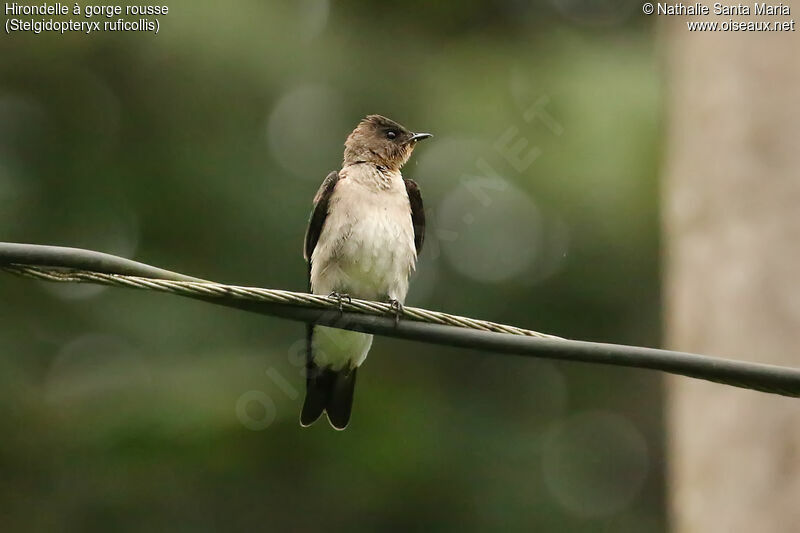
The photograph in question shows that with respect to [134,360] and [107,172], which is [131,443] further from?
[107,172]

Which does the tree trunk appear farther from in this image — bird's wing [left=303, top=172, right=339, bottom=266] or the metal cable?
the metal cable

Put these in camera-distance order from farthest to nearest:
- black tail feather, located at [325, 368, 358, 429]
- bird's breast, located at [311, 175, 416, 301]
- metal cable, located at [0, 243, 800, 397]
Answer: black tail feather, located at [325, 368, 358, 429]
bird's breast, located at [311, 175, 416, 301]
metal cable, located at [0, 243, 800, 397]

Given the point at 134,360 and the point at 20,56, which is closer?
the point at 134,360

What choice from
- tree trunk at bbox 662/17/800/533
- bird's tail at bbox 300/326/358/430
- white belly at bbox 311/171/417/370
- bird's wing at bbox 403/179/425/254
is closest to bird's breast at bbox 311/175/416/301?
white belly at bbox 311/171/417/370

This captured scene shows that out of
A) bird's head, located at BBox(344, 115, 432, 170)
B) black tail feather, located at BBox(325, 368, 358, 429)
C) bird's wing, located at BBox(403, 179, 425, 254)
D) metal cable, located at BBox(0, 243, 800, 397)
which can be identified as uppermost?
bird's head, located at BBox(344, 115, 432, 170)

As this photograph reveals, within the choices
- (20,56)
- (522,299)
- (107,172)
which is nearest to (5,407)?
(107,172)

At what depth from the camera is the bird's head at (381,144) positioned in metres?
6.96

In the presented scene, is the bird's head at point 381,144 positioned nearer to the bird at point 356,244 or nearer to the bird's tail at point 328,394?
the bird at point 356,244

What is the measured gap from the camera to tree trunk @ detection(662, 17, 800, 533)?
7449mm

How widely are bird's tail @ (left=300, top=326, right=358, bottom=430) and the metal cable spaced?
8.84 ft

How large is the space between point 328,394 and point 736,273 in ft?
10.0

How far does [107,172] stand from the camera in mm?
12016

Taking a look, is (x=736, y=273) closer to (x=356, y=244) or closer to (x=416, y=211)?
(x=416, y=211)

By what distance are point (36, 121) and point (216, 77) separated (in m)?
2.16
